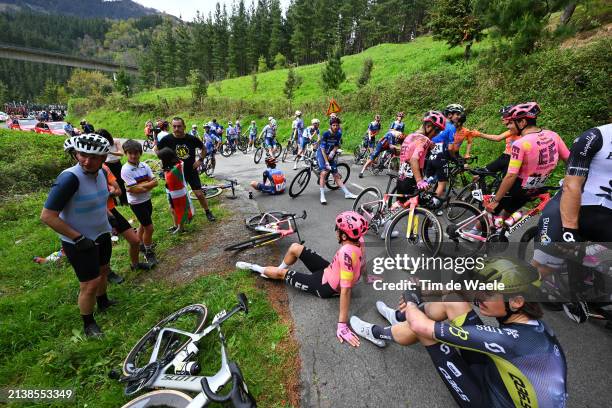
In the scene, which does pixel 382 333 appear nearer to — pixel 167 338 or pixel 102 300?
pixel 167 338

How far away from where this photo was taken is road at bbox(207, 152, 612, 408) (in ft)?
8.41

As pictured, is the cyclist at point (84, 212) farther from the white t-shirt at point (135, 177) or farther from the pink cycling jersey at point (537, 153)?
the pink cycling jersey at point (537, 153)

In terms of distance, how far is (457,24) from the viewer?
20172mm

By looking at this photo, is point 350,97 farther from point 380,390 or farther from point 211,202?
point 380,390

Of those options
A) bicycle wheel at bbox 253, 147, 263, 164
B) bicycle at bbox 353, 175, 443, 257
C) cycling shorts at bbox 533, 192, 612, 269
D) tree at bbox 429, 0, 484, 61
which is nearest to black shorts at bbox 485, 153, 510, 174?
bicycle at bbox 353, 175, 443, 257

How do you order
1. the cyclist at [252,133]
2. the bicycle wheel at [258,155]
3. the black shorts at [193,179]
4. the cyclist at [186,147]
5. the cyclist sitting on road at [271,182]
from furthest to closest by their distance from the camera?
the cyclist at [252,133] → the bicycle wheel at [258,155] → the cyclist sitting on road at [271,182] → the black shorts at [193,179] → the cyclist at [186,147]

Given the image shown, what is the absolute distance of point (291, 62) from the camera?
67562 millimetres

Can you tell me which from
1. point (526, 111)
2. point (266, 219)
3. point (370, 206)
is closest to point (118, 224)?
point (266, 219)

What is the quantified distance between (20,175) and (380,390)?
1372cm

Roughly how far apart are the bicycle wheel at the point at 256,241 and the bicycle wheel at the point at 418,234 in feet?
6.55

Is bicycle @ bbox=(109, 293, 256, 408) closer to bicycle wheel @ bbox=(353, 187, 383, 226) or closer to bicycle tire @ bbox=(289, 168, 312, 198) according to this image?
bicycle wheel @ bbox=(353, 187, 383, 226)

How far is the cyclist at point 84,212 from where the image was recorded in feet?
9.80

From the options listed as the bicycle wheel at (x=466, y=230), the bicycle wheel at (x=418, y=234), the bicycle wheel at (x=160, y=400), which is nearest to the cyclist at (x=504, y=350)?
the bicycle wheel at (x=160, y=400)

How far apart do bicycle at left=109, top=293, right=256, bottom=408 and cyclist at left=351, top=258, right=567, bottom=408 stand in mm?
1591
